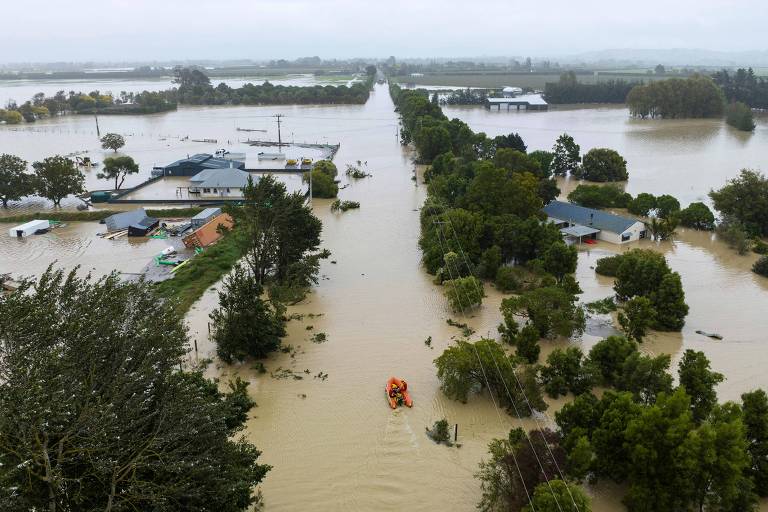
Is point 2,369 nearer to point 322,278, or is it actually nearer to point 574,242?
point 322,278

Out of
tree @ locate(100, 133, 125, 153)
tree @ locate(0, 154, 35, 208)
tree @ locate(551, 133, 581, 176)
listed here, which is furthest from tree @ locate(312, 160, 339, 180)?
tree @ locate(100, 133, 125, 153)

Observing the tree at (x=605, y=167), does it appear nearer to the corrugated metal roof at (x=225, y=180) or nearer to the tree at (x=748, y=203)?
the tree at (x=748, y=203)

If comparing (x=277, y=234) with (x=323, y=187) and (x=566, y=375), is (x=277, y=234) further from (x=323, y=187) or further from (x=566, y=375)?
(x=323, y=187)

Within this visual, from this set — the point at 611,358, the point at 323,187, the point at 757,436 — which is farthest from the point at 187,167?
the point at 757,436

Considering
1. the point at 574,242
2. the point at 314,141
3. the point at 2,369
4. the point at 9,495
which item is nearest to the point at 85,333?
the point at 2,369

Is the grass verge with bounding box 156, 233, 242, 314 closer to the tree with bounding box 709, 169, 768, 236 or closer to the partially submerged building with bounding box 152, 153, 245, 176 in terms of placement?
the partially submerged building with bounding box 152, 153, 245, 176
